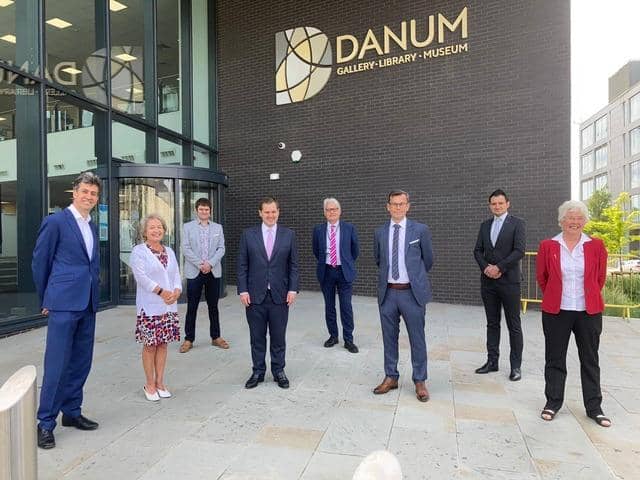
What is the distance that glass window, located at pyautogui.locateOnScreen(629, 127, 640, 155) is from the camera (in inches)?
2015

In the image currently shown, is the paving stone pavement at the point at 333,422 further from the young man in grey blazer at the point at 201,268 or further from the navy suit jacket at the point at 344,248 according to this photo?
the navy suit jacket at the point at 344,248

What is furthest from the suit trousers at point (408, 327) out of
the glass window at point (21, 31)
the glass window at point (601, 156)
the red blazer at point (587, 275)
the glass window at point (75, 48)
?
the glass window at point (601, 156)

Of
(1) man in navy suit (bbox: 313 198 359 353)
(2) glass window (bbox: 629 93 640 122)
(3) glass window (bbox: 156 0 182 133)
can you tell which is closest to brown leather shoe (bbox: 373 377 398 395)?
(1) man in navy suit (bbox: 313 198 359 353)

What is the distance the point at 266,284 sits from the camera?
12.6 ft

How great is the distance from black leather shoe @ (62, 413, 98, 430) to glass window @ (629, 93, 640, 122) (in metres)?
63.3

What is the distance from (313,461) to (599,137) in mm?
73753

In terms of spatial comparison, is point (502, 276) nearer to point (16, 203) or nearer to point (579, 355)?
point (579, 355)

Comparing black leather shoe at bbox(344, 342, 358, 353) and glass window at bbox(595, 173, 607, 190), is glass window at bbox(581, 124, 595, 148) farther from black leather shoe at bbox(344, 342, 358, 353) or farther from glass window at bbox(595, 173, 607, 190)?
black leather shoe at bbox(344, 342, 358, 353)

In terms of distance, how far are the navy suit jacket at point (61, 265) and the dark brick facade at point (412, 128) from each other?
662 centimetres

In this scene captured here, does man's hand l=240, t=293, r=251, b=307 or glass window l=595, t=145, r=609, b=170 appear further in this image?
glass window l=595, t=145, r=609, b=170

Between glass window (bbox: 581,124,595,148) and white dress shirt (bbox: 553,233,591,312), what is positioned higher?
glass window (bbox: 581,124,595,148)

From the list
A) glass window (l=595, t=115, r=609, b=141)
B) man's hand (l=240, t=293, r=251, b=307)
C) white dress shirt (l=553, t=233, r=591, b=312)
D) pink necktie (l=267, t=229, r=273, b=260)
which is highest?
glass window (l=595, t=115, r=609, b=141)

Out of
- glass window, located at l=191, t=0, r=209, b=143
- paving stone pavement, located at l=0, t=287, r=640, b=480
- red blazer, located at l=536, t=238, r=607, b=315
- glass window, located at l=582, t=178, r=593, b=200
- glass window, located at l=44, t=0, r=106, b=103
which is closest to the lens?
paving stone pavement, located at l=0, t=287, r=640, b=480

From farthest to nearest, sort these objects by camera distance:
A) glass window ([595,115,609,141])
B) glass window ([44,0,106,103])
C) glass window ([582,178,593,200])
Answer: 1. glass window ([582,178,593,200])
2. glass window ([595,115,609,141])
3. glass window ([44,0,106,103])
